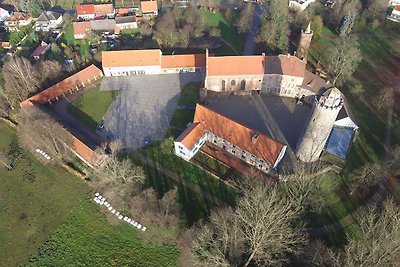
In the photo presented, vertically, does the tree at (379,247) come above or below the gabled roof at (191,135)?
above

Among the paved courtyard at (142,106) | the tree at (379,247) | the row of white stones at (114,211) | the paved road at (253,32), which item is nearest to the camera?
the tree at (379,247)

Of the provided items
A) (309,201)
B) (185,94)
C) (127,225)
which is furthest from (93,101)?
(309,201)

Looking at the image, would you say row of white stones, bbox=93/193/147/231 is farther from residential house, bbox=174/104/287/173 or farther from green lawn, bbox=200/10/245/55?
green lawn, bbox=200/10/245/55

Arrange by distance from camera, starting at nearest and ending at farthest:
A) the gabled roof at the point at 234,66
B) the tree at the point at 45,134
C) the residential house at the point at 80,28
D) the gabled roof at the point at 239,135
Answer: the gabled roof at the point at 239,135, the tree at the point at 45,134, the gabled roof at the point at 234,66, the residential house at the point at 80,28

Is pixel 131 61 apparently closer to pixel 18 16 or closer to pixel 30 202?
pixel 30 202

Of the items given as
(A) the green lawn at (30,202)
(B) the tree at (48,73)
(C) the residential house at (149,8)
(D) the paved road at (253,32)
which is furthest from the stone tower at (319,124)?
(C) the residential house at (149,8)

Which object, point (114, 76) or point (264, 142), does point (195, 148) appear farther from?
point (114, 76)

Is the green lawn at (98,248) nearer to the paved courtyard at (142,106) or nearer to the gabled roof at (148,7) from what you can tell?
the paved courtyard at (142,106)

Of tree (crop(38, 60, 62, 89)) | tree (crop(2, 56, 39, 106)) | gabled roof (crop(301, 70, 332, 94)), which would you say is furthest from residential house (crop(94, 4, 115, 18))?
gabled roof (crop(301, 70, 332, 94))
